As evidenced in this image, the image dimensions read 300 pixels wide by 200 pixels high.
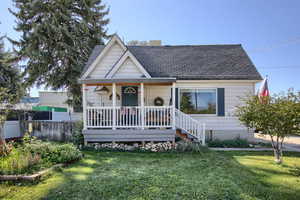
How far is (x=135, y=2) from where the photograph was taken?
39.5 feet

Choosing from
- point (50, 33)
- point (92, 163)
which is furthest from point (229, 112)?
point (50, 33)

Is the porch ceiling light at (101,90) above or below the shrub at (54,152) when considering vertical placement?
above

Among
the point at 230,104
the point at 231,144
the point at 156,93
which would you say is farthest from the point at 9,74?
the point at 231,144

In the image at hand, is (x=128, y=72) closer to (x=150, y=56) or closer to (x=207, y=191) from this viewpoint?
(x=150, y=56)

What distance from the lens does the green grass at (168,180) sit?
3.48m

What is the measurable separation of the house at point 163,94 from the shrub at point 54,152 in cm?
170

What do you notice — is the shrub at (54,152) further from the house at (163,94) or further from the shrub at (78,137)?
the shrub at (78,137)

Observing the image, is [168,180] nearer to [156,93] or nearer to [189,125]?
[189,125]

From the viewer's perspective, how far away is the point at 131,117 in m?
7.80

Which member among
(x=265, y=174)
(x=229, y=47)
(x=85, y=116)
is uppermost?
(x=229, y=47)

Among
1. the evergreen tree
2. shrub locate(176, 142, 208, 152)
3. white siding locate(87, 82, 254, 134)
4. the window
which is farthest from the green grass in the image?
the evergreen tree

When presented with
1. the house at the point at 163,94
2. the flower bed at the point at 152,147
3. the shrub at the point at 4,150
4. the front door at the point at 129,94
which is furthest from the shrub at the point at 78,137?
the front door at the point at 129,94

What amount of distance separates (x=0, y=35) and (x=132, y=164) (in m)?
17.3

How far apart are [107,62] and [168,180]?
733 centimetres
